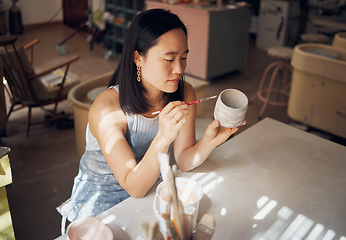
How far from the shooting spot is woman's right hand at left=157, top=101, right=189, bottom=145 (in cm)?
105

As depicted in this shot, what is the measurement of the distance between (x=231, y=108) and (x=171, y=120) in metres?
0.19

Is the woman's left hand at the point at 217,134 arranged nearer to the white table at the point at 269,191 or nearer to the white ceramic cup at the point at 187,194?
the white table at the point at 269,191

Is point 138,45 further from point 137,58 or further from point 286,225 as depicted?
point 286,225

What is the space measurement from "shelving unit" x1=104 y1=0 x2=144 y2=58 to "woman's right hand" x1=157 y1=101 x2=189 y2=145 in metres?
4.49

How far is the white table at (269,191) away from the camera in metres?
1.04

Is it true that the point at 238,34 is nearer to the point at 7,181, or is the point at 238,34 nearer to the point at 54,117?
the point at 54,117

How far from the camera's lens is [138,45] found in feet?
4.04

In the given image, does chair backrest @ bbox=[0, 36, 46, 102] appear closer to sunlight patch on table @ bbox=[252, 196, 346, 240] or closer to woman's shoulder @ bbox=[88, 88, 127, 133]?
woman's shoulder @ bbox=[88, 88, 127, 133]

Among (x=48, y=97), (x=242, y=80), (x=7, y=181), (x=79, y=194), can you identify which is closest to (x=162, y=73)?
(x=79, y=194)

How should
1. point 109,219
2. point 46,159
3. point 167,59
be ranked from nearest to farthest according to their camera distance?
point 109,219 → point 167,59 → point 46,159

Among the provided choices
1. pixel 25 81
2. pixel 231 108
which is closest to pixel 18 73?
pixel 25 81

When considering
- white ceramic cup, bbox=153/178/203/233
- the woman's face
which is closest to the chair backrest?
the woman's face

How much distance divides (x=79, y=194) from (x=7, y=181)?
0.31 metres

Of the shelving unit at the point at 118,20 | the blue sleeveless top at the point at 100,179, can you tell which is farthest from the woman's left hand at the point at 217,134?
the shelving unit at the point at 118,20
